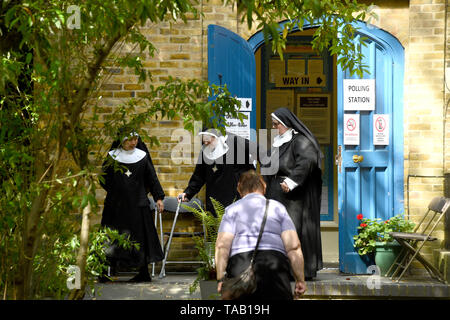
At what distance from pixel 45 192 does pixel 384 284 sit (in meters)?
4.69

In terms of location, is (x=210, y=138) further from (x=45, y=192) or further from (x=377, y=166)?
(x=45, y=192)

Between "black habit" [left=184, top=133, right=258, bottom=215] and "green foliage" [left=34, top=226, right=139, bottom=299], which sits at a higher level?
"black habit" [left=184, top=133, right=258, bottom=215]

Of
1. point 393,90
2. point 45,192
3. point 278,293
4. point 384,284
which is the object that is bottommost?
point 384,284

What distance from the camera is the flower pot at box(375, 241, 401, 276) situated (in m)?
8.57

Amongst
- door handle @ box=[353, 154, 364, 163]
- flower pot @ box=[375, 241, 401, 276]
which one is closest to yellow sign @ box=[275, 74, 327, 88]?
door handle @ box=[353, 154, 364, 163]

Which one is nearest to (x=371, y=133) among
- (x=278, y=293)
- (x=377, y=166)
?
(x=377, y=166)

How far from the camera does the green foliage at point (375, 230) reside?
340 inches

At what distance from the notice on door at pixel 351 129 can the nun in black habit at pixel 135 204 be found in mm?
2231

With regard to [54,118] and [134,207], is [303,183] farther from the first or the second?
[54,118]

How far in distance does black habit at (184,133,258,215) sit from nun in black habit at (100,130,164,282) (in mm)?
428

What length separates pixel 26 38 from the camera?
3.86 m

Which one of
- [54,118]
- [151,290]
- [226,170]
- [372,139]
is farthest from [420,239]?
[54,118]

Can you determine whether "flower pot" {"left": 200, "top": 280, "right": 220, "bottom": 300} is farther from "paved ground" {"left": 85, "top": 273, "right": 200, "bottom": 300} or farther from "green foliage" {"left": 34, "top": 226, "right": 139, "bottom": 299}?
"green foliage" {"left": 34, "top": 226, "right": 139, "bottom": 299}

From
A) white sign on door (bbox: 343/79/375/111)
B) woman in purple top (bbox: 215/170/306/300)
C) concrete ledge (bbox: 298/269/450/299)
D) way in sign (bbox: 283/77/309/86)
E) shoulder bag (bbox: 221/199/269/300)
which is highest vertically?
way in sign (bbox: 283/77/309/86)
